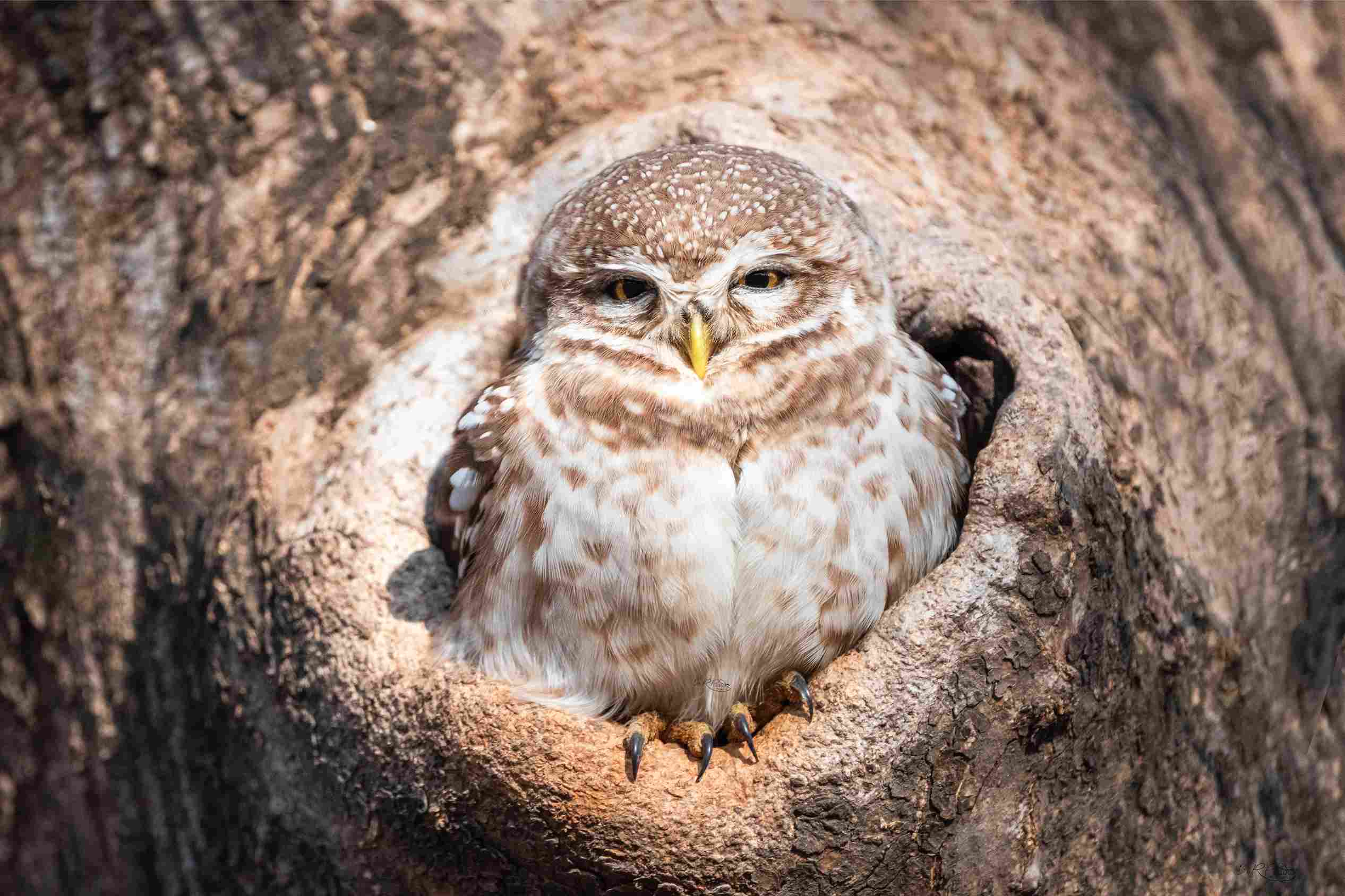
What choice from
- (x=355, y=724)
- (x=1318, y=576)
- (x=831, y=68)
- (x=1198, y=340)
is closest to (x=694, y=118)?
(x=831, y=68)

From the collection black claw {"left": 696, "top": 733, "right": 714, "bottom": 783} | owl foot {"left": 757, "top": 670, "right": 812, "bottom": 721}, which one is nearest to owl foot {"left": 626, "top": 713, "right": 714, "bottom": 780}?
black claw {"left": 696, "top": 733, "right": 714, "bottom": 783}

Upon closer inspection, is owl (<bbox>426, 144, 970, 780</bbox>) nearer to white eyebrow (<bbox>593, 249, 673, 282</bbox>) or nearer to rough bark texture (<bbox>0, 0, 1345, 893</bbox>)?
white eyebrow (<bbox>593, 249, 673, 282</bbox>)

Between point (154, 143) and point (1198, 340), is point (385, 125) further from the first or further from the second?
point (1198, 340)
